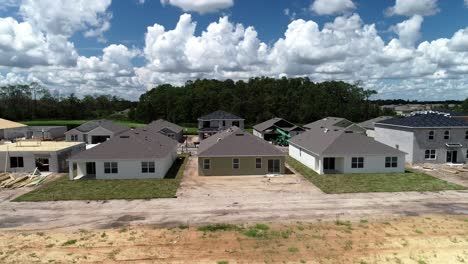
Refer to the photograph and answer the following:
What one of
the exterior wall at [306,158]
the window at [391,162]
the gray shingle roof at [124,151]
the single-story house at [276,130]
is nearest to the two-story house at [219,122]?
the single-story house at [276,130]

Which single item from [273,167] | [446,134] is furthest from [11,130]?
[446,134]

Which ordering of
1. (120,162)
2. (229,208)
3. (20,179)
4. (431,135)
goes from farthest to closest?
(431,135), (120,162), (20,179), (229,208)

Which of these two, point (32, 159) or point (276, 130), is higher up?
point (276, 130)

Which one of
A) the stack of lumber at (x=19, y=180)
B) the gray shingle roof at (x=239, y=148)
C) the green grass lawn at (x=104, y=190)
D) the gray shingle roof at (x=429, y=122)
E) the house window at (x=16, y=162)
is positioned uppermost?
the gray shingle roof at (x=429, y=122)

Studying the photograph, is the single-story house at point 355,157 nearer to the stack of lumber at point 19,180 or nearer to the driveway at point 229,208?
the driveway at point 229,208

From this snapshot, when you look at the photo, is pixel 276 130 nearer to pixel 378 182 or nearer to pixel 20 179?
pixel 378 182
